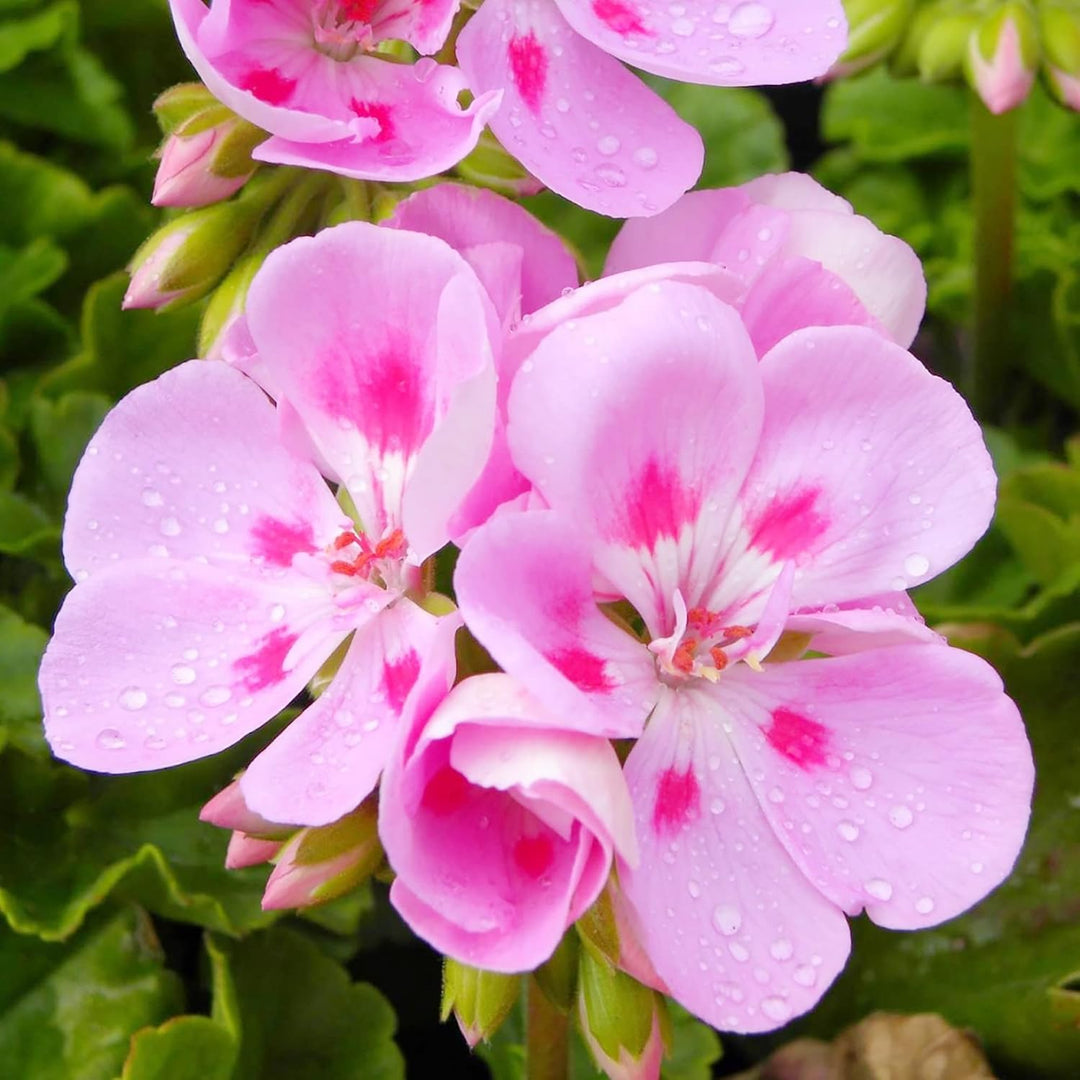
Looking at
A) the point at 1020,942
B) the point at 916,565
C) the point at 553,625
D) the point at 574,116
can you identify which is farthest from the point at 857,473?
the point at 1020,942

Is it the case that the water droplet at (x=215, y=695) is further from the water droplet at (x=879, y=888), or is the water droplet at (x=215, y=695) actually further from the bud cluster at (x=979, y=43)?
the bud cluster at (x=979, y=43)

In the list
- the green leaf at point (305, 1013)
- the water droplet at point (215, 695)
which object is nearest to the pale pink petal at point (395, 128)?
the water droplet at point (215, 695)

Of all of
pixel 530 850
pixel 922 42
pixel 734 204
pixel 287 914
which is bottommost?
pixel 287 914

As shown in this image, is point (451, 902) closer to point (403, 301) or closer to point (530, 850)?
point (530, 850)

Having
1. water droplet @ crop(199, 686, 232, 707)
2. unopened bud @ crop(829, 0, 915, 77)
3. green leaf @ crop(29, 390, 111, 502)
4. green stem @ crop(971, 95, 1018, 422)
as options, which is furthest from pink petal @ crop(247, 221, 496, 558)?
green stem @ crop(971, 95, 1018, 422)

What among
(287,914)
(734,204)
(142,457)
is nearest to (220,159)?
(142,457)

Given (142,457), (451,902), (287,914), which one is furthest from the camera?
(287,914)

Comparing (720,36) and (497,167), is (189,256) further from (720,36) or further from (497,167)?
(720,36)
